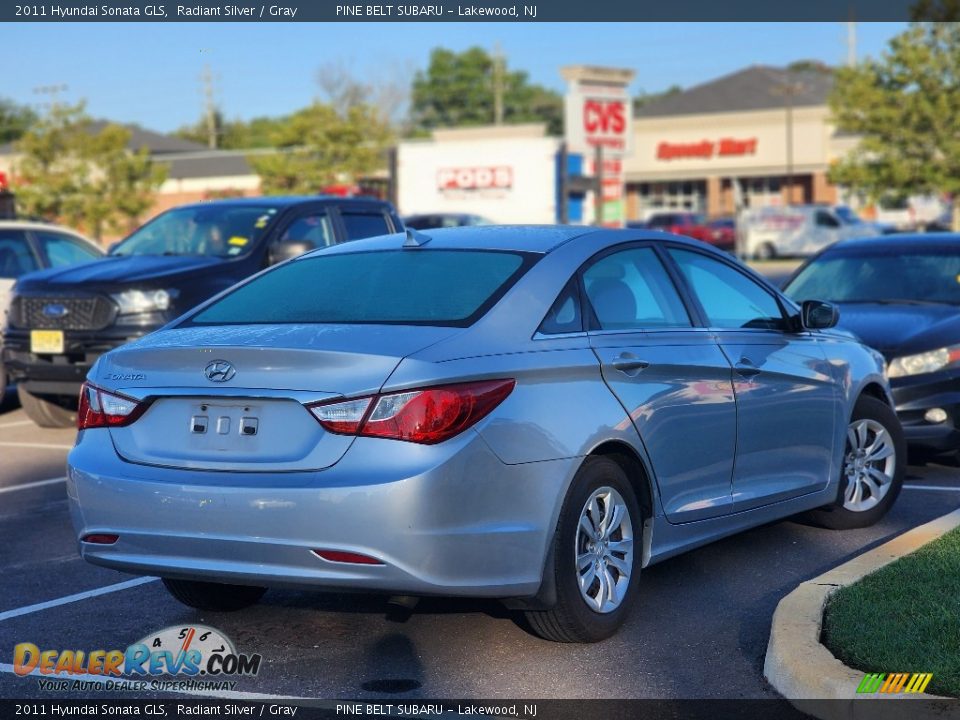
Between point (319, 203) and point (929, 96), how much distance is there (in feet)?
127

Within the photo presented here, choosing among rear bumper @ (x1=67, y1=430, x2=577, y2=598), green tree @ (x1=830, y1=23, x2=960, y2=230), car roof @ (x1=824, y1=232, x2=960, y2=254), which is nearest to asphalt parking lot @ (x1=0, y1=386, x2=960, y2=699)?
rear bumper @ (x1=67, y1=430, x2=577, y2=598)

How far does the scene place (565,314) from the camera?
541cm

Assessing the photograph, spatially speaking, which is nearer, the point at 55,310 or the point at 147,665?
the point at 147,665

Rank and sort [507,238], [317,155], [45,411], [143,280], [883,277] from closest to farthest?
[507,238] < [883,277] < [143,280] < [45,411] < [317,155]

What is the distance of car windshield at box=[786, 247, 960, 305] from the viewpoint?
10.1 m

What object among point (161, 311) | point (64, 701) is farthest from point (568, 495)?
point (161, 311)

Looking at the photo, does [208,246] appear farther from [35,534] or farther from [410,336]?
[410,336]

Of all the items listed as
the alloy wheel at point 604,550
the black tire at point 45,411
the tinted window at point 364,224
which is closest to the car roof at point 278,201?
the tinted window at point 364,224

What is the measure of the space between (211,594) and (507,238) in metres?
1.95

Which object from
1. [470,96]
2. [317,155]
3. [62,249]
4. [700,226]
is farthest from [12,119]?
[62,249]

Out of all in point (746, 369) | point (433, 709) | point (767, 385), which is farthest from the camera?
point (767, 385)

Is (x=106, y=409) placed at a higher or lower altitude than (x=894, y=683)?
higher

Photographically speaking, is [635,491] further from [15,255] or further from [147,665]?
[15,255]

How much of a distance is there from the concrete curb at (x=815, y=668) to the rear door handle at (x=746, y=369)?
1036 mm
